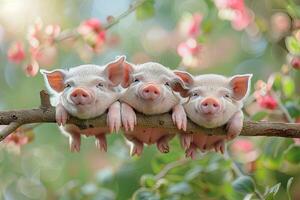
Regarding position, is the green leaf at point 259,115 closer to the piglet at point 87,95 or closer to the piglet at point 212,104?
the piglet at point 212,104

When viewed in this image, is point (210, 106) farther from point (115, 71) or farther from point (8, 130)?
point (8, 130)

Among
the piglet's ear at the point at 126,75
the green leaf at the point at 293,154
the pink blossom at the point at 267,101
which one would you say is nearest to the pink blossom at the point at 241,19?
the pink blossom at the point at 267,101

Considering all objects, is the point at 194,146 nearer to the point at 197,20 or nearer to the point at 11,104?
the point at 197,20

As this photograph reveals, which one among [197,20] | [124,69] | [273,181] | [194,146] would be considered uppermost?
[197,20]

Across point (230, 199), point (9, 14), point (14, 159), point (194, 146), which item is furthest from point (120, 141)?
point (194, 146)

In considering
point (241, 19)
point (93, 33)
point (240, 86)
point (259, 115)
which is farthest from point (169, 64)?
point (240, 86)

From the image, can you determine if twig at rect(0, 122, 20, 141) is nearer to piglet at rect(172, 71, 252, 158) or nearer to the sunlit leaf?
piglet at rect(172, 71, 252, 158)
